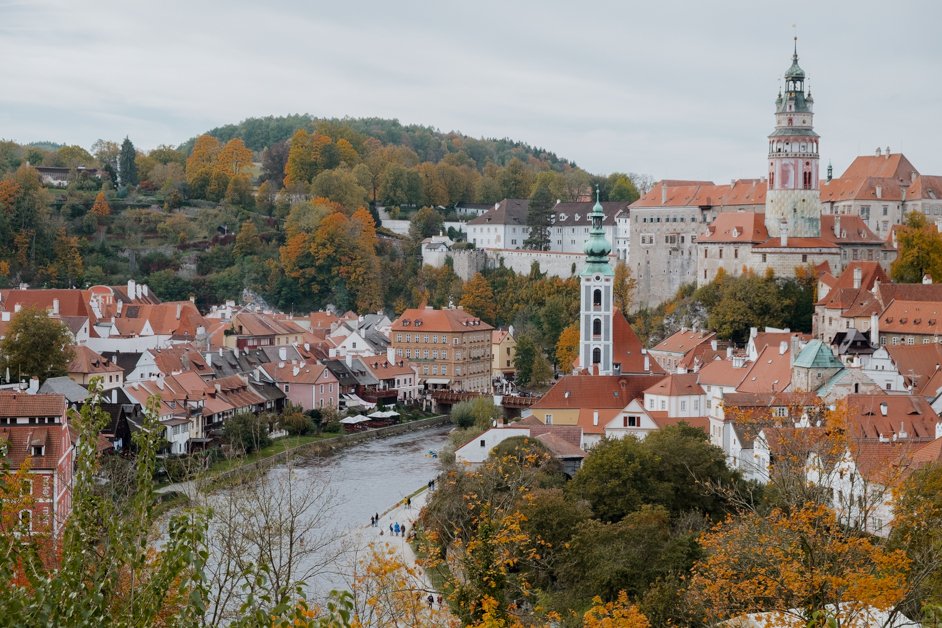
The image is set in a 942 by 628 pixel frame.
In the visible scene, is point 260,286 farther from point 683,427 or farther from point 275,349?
point 683,427

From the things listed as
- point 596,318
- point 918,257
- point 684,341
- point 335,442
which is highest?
point 918,257

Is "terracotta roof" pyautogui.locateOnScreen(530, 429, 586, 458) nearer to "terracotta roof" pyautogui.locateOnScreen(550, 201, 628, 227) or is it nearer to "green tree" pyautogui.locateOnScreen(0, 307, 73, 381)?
"green tree" pyautogui.locateOnScreen(0, 307, 73, 381)

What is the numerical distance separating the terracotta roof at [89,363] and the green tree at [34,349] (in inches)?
23.4

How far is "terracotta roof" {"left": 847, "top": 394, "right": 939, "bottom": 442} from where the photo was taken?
28.0m

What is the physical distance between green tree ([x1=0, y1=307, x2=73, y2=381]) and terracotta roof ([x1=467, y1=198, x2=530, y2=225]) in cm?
3635

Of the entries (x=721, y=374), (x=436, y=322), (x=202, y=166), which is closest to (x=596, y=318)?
(x=721, y=374)

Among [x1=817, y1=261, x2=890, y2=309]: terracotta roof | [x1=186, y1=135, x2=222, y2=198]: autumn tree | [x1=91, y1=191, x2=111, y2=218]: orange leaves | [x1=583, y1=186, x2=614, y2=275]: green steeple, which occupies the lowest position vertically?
[x1=817, y1=261, x2=890, y2=309]: terracotta roof

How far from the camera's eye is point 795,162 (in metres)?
50.9

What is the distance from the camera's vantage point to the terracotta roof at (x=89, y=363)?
40.0 metres

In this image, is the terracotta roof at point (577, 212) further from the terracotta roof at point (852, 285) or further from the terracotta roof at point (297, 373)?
the terracotta roof at point (297, 373)

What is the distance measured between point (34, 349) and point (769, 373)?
67.2ft

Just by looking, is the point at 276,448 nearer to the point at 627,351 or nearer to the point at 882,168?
the point at 627,351

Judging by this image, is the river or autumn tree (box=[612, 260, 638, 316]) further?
autumn tree (box=[612, 260, 638, 316])

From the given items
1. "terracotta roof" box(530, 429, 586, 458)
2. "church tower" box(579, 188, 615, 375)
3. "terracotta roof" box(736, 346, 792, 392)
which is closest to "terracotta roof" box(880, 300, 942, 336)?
"terracotta roof" box(736, 346, 792, 392)
